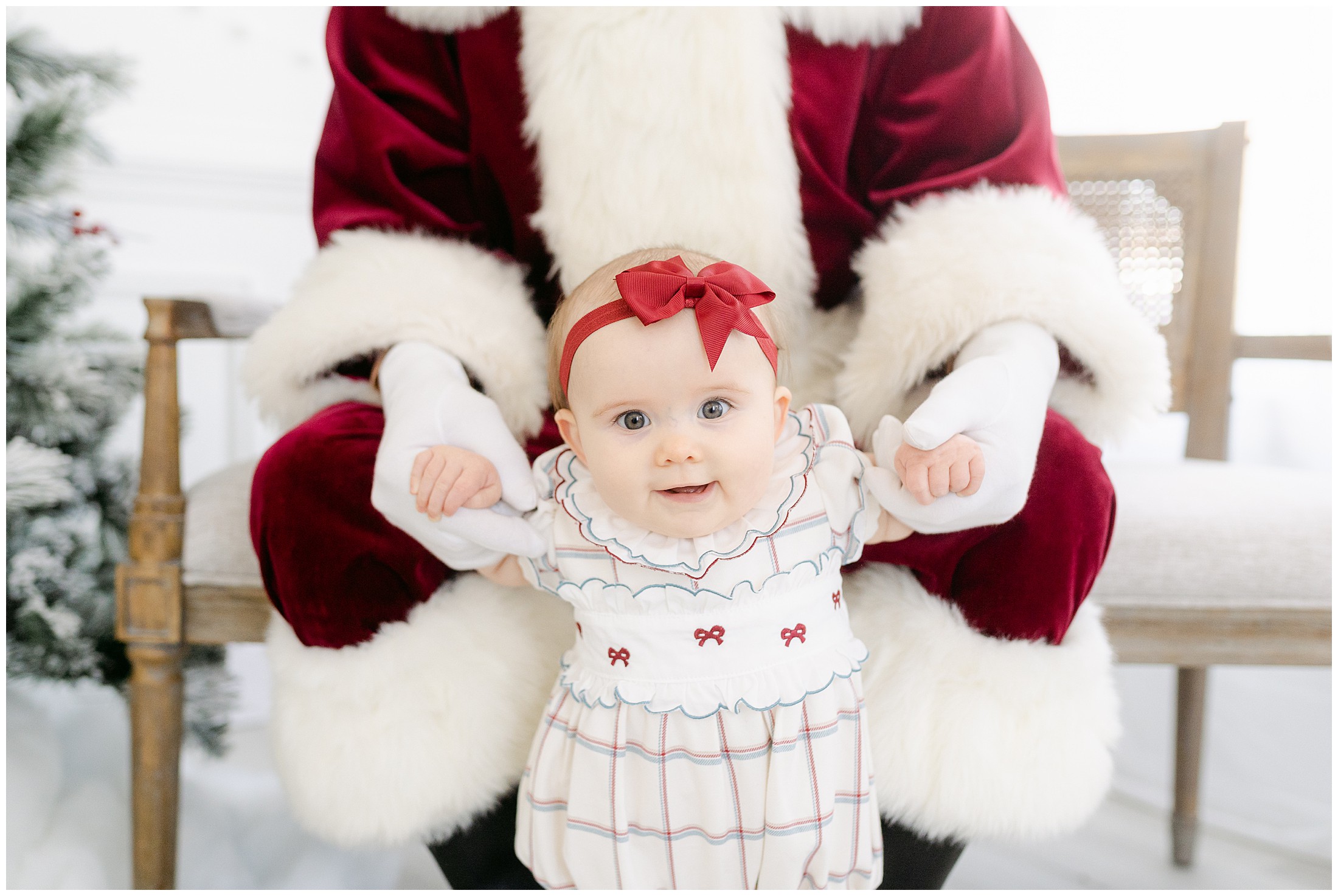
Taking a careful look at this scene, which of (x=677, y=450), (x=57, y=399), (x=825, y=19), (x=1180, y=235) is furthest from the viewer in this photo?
(x=1180, y=235)

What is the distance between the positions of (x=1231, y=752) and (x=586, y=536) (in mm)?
1229

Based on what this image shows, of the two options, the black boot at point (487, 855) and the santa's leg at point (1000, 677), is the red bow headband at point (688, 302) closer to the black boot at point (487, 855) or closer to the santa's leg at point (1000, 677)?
the santa's leg at point (1000, 677)

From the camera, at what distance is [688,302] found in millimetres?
481

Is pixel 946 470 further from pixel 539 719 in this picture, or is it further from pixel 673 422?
pixel 539 719

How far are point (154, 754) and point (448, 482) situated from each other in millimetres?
507

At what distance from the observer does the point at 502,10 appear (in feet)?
2.40

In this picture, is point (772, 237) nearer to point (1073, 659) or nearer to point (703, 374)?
point (703, 374)

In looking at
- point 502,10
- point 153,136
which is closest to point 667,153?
point 502,10

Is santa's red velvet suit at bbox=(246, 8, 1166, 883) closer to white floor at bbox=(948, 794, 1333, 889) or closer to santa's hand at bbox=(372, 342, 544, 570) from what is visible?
santa's hand at bbox=(372, 342, 544, 570)

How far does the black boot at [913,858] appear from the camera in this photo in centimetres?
60

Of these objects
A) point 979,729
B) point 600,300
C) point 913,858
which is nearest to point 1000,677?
point 979,729

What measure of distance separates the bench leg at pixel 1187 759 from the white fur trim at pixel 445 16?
109 centimetres

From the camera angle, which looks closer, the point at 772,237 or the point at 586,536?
the point at 586,536

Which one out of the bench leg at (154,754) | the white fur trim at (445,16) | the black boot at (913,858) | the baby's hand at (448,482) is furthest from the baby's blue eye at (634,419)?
the bench leg at (154,754)
